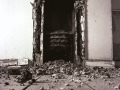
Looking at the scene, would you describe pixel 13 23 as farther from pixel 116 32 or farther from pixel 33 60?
pixel 116 32

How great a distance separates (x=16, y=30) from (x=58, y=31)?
3.92 feet

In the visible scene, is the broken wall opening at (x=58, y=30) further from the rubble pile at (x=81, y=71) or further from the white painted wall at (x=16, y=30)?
the rubble pile at (x=81, y=71)

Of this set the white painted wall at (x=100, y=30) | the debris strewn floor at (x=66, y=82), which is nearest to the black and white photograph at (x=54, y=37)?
the white painted wall at (x=100, y=30)

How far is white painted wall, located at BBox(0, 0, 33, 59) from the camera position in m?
4.05

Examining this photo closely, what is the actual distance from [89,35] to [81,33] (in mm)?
229

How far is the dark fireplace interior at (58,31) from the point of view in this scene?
14.3 feet

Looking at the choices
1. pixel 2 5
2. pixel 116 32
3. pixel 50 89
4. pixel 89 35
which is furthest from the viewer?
pixel 116 32

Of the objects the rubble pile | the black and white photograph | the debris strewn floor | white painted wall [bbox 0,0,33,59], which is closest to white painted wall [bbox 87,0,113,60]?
the black and white photograph

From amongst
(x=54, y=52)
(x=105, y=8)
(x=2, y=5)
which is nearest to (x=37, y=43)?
(x=54, y=52)

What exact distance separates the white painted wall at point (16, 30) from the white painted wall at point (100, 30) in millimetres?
1605

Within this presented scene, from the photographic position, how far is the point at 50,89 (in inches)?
63.9

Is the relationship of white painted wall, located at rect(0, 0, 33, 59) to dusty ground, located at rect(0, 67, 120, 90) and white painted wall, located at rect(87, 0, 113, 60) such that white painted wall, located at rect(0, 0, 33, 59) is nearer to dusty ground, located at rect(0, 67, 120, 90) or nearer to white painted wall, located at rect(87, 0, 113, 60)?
white painted wall, located at rect(87, 0, 113, 60)

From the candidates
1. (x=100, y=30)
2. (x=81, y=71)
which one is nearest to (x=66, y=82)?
(x=81, y=71)

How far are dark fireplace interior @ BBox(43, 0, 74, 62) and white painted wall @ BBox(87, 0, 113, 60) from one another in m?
0.68
